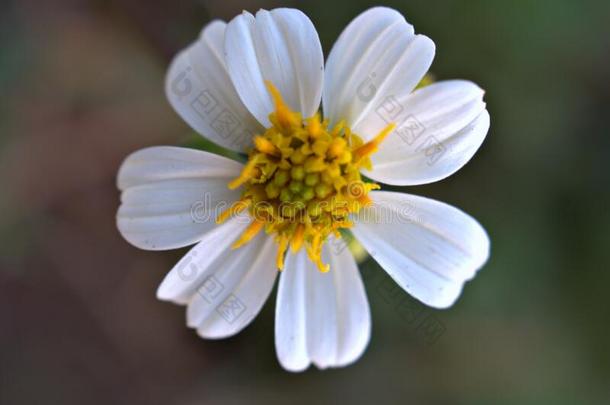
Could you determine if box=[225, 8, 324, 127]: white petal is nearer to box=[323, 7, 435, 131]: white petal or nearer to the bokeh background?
box=[323, 7, 435, 131]: white petal

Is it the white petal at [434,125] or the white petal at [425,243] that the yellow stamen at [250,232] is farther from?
the white petal at [434,125]

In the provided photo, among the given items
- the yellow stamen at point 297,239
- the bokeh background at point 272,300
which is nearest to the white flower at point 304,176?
the yellow stamen at point 297,239

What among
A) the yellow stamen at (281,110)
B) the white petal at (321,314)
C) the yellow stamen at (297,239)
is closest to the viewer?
the yellow stamen at (281,110)

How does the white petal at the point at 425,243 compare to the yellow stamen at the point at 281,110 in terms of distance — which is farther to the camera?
the white petal at the point at 425,243

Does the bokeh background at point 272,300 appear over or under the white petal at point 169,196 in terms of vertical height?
under

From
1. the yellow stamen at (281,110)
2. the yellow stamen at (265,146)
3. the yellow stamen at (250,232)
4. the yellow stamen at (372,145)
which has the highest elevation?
the yellow stamen at (281,110)

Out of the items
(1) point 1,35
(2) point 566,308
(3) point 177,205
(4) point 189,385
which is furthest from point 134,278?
(2) point 566,308
